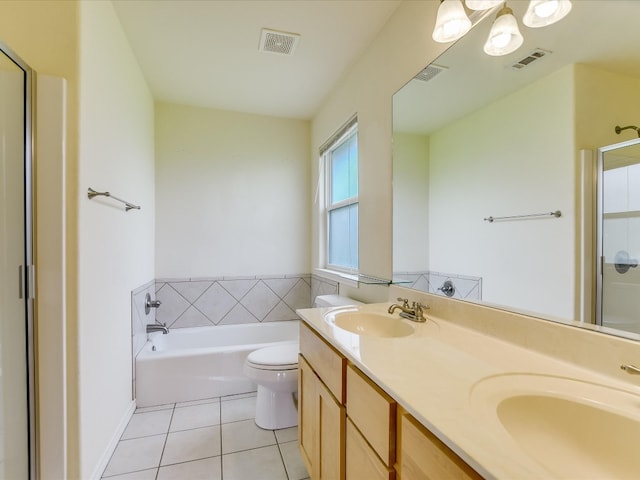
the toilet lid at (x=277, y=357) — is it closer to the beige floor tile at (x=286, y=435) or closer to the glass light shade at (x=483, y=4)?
the beige floor tile at (x=286, y=435)

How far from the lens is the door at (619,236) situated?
78 centimetres

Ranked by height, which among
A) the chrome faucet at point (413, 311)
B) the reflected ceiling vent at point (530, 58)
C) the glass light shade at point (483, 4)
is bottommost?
the chrome faucet at point (413, 311)

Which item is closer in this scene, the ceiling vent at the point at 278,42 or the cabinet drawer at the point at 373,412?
the cabinet drawer at the point at 373,412

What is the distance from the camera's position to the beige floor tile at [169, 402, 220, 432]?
6.60ft

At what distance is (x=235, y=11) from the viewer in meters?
1.73

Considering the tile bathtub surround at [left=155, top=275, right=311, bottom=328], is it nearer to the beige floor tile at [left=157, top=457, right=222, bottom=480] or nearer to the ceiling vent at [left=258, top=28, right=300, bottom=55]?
the beige floor tile at [left=157, top=457, right=222, bottom=480]

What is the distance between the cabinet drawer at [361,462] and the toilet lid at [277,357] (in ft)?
3.16

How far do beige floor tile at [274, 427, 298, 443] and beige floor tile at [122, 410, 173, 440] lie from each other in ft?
2.42

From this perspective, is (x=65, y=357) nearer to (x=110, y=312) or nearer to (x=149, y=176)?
(x=110, y=312)

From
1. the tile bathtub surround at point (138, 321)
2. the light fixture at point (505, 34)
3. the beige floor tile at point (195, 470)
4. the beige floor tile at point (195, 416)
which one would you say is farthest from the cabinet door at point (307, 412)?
the light fixture at point (505, 34)

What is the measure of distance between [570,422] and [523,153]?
85cm

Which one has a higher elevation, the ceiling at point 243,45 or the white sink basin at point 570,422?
the ceiling at point 243,45

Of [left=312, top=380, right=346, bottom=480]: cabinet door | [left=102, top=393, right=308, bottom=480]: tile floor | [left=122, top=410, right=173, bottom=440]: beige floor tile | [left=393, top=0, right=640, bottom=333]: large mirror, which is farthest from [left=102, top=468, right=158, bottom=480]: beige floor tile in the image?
[left=393, top=0, right=640, bottom=333]: large mirror

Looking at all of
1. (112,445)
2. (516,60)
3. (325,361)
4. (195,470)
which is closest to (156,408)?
(112,445)
